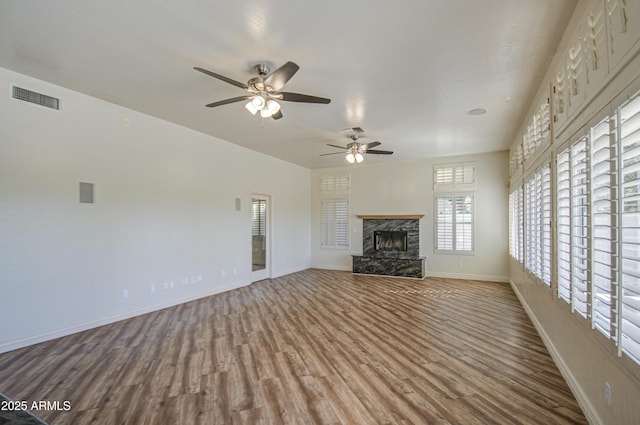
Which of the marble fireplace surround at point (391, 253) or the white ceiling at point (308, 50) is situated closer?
the white ceiling at point (308, 50)

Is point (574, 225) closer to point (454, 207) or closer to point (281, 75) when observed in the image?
point (281, 75)

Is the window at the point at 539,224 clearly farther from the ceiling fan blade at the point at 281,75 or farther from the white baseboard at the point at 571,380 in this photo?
the ceiling fan blade at the point at 281,75

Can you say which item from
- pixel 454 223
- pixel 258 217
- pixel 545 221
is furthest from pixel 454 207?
pixel 258 217

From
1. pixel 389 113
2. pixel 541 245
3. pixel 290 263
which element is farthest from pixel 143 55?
pixel 290 263

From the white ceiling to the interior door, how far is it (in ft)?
10.3

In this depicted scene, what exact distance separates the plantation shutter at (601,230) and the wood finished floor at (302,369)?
0.96 meters

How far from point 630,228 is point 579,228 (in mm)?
1083

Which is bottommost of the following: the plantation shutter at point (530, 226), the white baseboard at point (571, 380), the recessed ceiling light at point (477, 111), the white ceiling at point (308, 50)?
the white baseboard at point (571, 380)

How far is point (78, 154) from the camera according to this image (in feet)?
14.1

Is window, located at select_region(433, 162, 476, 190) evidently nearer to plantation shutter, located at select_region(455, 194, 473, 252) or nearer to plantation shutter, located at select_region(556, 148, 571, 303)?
plantation shutter, located at select_region(455, 194, 473, 252)

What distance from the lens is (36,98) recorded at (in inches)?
153

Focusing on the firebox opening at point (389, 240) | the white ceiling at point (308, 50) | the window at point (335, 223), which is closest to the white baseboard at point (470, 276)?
the firebox opening at point (389, 240)

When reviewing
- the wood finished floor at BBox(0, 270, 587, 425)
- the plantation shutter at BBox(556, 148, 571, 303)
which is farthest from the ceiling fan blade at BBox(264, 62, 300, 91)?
the wood finished floor at BBox(0, 270, 587, 425)

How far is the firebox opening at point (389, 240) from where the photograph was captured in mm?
8734
